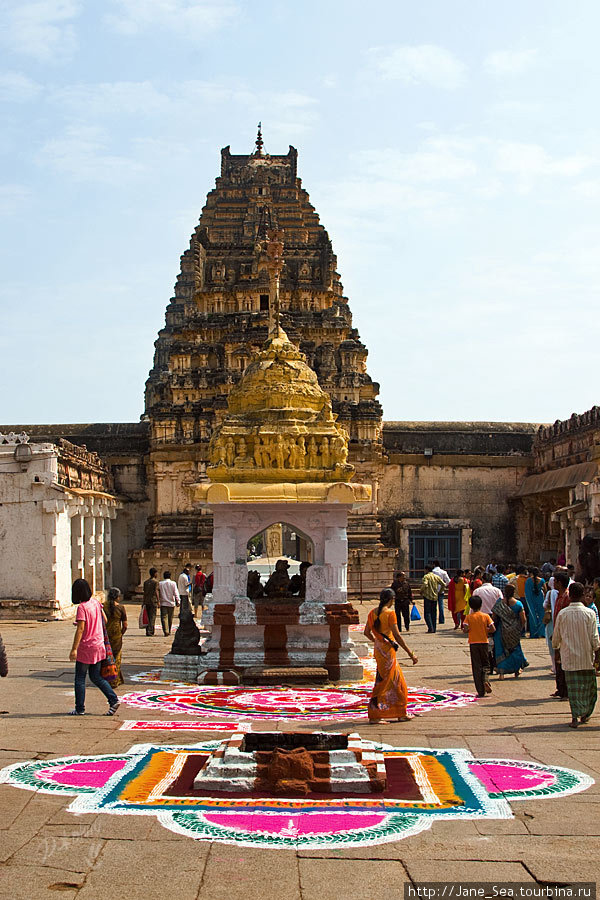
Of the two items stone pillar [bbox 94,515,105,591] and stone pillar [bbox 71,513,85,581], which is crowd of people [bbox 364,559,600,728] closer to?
stone pillar [bbox 71,513,85,581]

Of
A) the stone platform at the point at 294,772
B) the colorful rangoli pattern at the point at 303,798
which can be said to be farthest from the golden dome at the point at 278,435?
the stone platform at the point at 294,772

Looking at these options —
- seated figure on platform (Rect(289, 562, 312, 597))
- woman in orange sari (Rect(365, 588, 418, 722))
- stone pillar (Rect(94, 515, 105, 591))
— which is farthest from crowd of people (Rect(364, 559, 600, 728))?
stone pillar (Rect(94, 515, 105, 591))

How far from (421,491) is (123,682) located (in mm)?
22723

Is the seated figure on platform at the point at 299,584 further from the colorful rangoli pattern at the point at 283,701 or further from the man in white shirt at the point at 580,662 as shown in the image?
the man in white shirt at the point at 580,662

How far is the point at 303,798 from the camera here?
728 centimetres

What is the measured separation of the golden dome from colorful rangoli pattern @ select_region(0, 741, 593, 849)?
6.68 m

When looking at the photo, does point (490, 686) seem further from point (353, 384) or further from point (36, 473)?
point (353, 384)

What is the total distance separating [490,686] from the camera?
12.9m

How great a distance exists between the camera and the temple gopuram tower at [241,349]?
33.7 meters

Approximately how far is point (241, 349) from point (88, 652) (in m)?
24.5

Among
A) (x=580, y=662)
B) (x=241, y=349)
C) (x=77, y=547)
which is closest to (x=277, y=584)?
(x=580, y=662)

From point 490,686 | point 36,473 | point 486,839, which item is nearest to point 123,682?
point 490,686

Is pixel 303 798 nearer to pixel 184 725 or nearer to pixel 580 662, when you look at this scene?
pixel 184 725

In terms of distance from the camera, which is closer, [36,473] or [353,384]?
[36,473]
